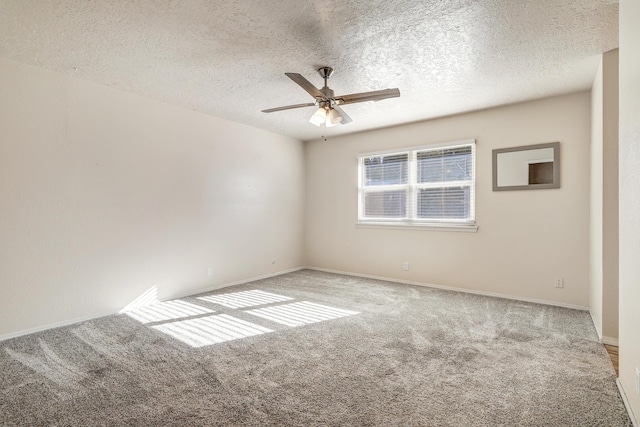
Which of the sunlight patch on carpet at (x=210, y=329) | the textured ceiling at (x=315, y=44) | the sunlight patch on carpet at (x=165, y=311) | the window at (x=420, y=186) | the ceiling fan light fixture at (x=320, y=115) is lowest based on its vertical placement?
the sunlight patch on carpet at (x=165, y=311)

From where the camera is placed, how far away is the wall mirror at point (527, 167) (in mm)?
3846

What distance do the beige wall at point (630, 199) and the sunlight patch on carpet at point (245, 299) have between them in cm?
319

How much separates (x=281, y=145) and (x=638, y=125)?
4787mm

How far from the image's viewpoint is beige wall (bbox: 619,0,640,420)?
160 centimetres

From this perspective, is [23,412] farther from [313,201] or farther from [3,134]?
[313,201]

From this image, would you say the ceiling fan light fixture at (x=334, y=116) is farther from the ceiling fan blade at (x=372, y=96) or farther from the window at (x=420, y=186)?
the window at (x=420, y=186)

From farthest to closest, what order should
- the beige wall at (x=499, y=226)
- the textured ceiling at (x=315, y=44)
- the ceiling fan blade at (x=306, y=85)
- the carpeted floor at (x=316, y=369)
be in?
1. the beige wall at (x=499, y=226)
2. the ceiling fan blade at (x=306, y=85)
3. the textured ceiling at (x=315, y=44)
4. the carpeted floor at (x=316, y=369)

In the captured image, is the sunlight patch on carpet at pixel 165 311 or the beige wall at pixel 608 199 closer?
the beige wall at pixel 608 199

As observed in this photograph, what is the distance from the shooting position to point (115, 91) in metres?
3.57

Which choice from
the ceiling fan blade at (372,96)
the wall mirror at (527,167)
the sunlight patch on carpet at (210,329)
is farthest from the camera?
the wall mirror at (527,167)

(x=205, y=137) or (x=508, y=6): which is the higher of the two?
(x=508, y=6)

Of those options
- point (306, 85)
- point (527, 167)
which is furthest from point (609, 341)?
point (306, 85)

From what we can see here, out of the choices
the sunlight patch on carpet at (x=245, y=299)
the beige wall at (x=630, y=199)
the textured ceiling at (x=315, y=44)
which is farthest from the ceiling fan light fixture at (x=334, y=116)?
the sunlight patch on carpet at (x=245, y=299)

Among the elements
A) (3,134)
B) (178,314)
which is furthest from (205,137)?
(178,314)
